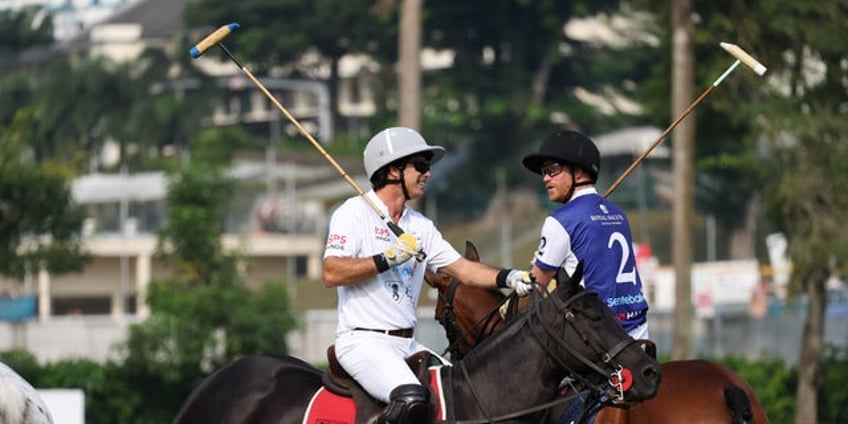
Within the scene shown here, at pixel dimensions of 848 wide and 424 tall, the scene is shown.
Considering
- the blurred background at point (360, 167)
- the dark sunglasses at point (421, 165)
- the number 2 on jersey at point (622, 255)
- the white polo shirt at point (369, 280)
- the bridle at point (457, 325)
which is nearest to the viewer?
the white polo shirt at point (369, 280)

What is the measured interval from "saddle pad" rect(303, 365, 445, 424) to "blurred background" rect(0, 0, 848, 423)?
28.5ft

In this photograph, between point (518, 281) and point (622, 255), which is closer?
point (518, 281)

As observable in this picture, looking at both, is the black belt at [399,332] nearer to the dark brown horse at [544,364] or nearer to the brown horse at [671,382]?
the dark brown horse at [544,364]

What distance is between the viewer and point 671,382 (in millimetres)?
11945

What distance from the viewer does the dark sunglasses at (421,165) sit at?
405 inches

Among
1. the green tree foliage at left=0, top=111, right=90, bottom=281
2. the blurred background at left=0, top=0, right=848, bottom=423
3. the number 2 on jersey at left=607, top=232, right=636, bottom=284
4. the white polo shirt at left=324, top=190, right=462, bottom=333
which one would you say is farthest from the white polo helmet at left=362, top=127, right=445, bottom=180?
the green tree foliage at left=0, top=111, right=90, bottom=281

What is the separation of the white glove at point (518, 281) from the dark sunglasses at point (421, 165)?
26.3 inches

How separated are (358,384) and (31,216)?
26.4m

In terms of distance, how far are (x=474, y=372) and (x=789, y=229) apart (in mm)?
20896

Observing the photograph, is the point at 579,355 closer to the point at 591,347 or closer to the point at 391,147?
the point at 591,347

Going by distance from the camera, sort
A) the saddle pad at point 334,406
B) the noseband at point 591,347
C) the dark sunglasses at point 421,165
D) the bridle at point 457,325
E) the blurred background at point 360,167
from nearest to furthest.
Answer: the noseband at point 591,347
the saddle pad at point 334,406
the dark sunglasses at point 421,165
the bridle at point 457,325
the blurred background at point 360,167

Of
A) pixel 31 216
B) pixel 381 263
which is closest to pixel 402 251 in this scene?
pixel 381 263

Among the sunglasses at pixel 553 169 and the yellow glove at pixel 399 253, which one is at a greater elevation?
the sunglasses at pixel 553 169

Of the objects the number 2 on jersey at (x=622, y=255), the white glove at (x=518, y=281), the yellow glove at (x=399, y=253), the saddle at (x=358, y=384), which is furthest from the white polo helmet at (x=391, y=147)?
the number 2 on jersey at (x=622, y=255)
